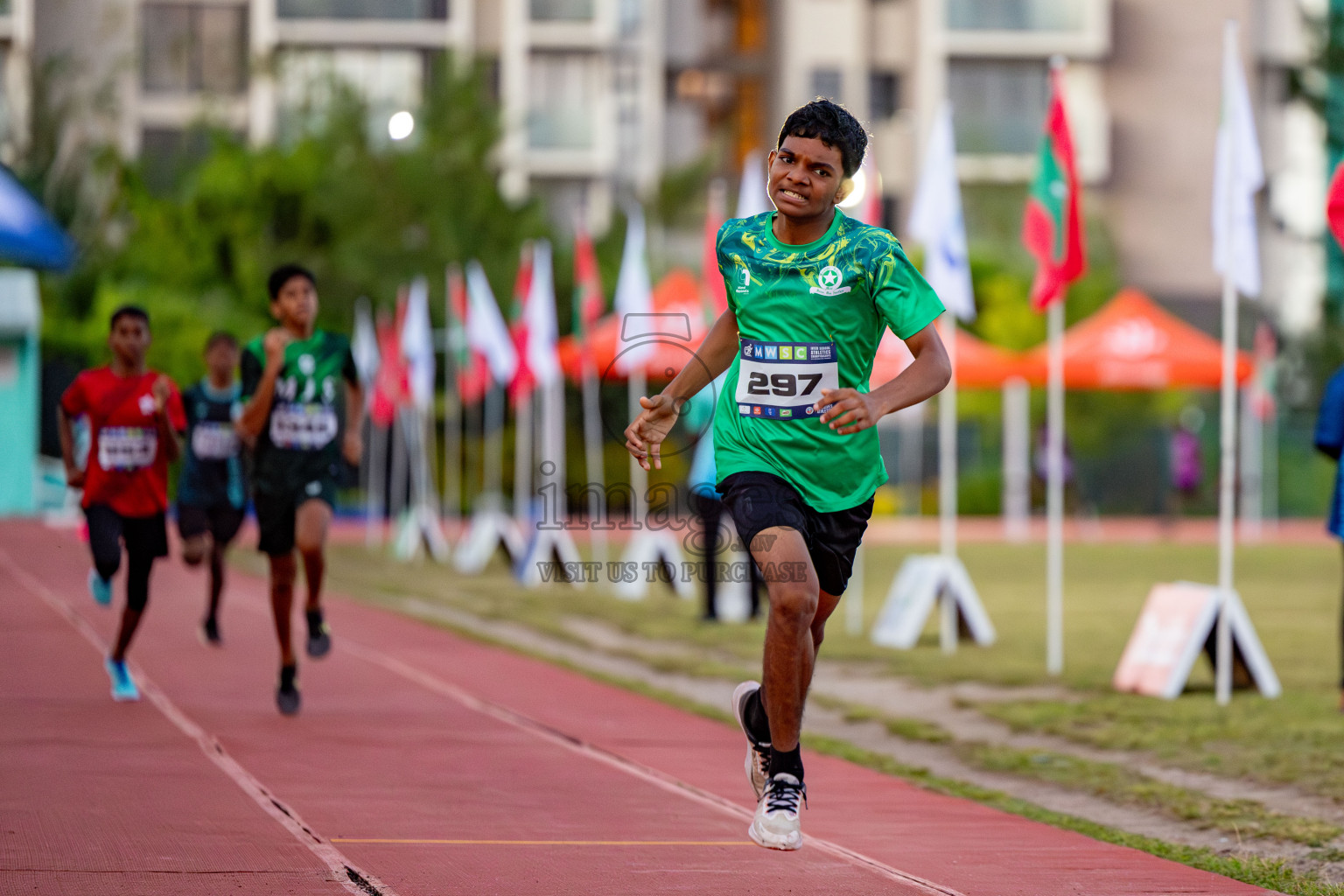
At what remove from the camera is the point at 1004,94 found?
52.2m

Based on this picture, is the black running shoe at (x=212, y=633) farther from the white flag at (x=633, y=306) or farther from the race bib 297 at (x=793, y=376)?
the race bib 297 at (x=793, y=376)

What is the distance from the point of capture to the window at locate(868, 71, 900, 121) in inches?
2078

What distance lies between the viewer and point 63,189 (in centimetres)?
4778

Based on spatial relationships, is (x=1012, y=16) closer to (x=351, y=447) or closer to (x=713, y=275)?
(x=713, y=275)

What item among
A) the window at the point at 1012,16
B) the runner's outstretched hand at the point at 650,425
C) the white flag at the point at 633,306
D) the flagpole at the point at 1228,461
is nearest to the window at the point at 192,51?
the window at the point at 1012,16

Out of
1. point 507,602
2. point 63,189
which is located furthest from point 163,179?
point 507,602

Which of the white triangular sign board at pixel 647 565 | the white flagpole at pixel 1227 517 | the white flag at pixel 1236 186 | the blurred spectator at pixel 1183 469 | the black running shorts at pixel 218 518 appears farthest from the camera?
the blurred spectator at pixel 1183 469

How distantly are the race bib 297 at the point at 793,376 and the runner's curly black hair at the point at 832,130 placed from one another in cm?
57

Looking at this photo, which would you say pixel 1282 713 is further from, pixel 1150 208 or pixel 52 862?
pixel 1150 208

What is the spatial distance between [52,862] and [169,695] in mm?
4728

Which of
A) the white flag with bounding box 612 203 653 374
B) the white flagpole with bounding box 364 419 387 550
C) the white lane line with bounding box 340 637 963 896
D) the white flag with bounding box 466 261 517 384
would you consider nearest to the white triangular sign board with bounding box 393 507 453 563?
the white flag with bounding box 466 261 517 384

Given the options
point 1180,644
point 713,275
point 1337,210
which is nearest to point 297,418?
point 1337,210

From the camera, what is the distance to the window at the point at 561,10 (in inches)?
2068

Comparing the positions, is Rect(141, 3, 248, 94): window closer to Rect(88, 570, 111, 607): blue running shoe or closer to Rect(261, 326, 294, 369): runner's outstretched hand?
Rect(88, 570, 111, 607): blue running shoe
